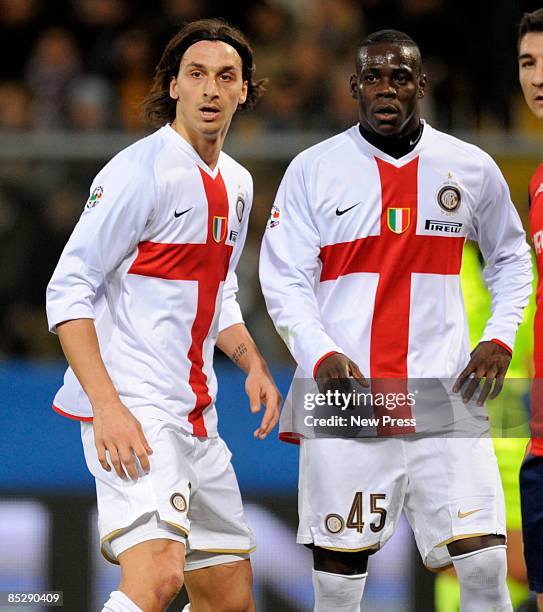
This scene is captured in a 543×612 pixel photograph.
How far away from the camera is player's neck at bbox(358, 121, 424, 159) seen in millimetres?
4227

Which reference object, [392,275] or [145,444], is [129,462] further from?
[392,275]

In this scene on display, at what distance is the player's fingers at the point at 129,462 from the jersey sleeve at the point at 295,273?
624 mm

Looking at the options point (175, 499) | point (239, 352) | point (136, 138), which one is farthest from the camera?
point (136, 138)

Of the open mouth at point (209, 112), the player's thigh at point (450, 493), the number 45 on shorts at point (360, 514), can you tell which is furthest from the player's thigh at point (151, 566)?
the open mouth at point (209, 112)

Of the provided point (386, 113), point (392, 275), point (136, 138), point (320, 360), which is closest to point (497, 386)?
point (392, 275)

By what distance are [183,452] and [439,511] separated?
81 centimetres

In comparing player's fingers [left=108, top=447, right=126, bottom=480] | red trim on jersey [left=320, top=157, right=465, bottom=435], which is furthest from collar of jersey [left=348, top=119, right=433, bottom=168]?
player's fingers [left=108, top=447, right=126, bottom=480]

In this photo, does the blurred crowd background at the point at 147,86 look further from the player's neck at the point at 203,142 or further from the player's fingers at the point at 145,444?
the player's fingers at the point at 145,444

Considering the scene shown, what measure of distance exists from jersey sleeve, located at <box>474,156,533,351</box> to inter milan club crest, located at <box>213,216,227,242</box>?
815 millimetres

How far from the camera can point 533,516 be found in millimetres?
4309

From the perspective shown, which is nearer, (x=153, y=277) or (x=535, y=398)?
(x=153, y=277)

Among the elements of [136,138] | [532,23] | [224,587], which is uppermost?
[136,138]

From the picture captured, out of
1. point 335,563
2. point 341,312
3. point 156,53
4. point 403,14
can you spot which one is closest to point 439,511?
point 335,563

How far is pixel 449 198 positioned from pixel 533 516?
3.50ft
